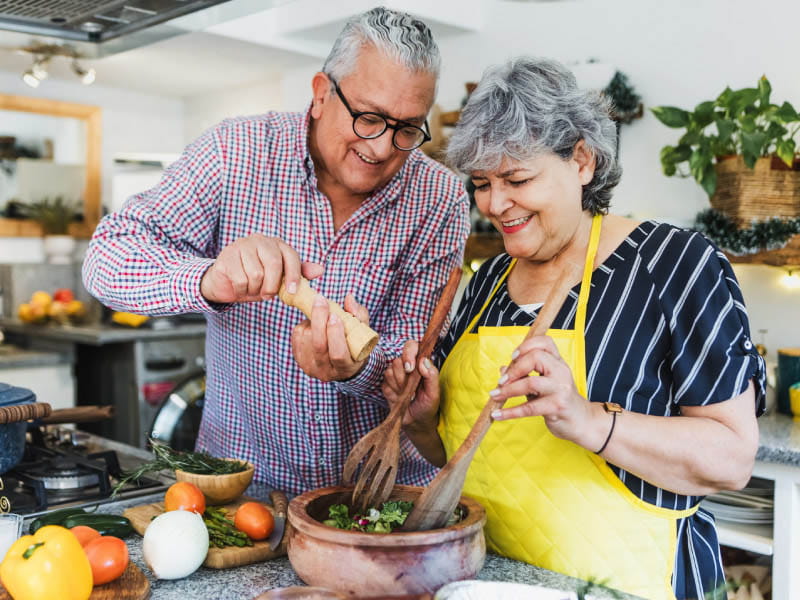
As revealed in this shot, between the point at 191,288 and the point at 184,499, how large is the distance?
35cm

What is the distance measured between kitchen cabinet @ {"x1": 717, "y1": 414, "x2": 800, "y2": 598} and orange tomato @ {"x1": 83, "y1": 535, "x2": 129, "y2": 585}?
1.73m

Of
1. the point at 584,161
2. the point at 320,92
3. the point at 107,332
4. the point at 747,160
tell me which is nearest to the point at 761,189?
the point at 747,160

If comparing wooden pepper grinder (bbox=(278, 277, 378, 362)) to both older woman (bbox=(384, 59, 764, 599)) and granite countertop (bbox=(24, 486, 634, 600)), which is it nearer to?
older woman (bbox=(384, 59, 764, 599))

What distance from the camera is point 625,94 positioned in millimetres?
3055

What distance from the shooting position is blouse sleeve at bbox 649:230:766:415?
1.19 meters

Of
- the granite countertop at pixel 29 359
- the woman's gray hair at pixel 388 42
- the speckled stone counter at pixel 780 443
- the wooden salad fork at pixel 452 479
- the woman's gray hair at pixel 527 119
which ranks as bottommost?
the granite countertop at pixel 29 359

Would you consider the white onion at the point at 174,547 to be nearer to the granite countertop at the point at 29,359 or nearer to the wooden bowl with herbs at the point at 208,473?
the wooden bowl with herbs at the point at 208,473

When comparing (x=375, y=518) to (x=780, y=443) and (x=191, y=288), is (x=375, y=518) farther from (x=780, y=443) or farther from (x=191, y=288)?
(x=780, y=443)

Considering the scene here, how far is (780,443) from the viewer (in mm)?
2268

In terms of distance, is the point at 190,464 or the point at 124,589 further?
the point at 190,464

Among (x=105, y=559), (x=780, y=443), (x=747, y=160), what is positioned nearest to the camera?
(x=105, y=559)

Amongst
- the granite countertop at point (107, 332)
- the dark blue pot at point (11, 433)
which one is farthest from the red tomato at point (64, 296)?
the dark blue pot at point (11, 433)

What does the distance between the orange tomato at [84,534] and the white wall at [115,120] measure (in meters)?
4.01

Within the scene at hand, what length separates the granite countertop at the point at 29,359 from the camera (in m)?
3.87
